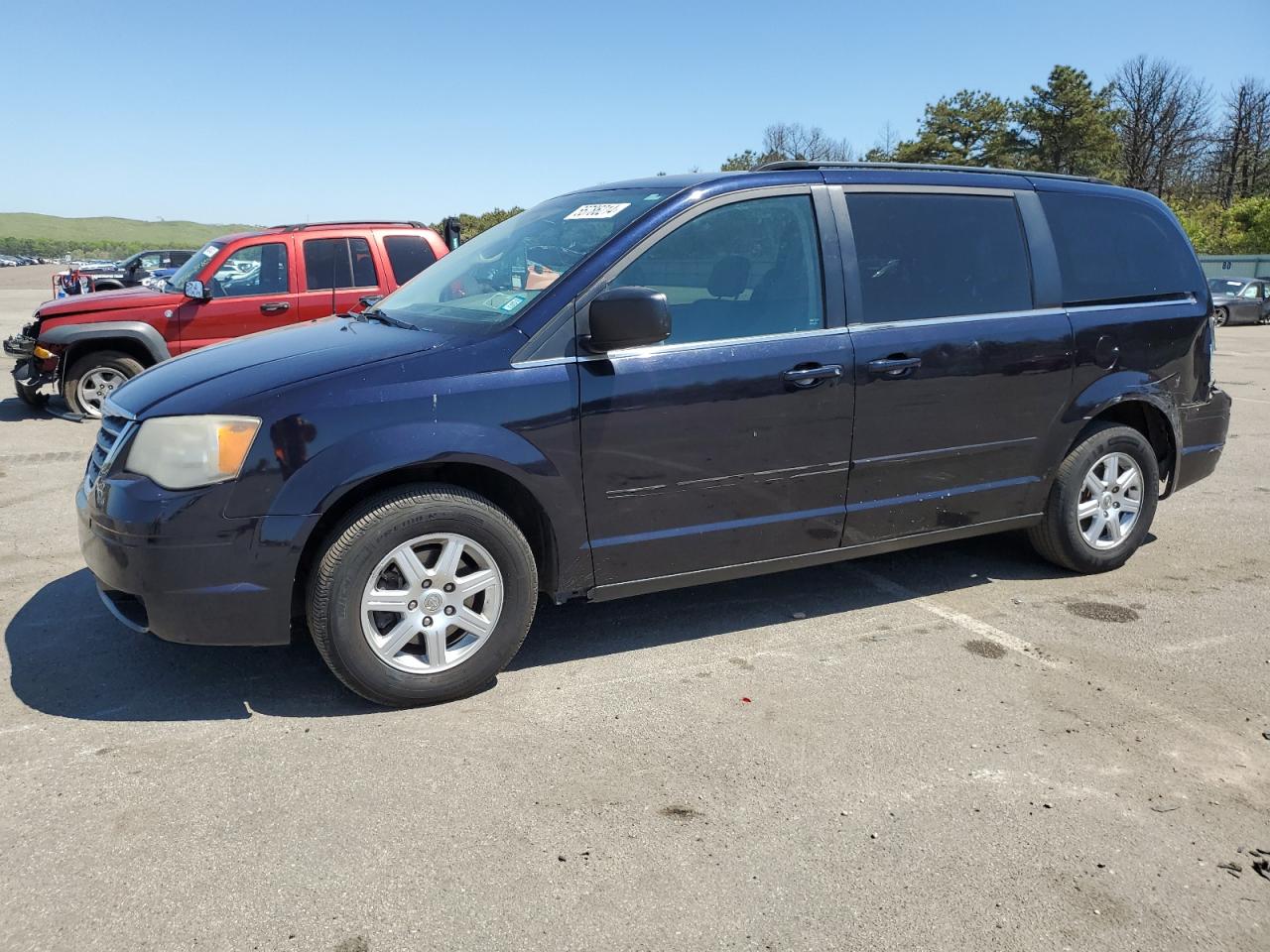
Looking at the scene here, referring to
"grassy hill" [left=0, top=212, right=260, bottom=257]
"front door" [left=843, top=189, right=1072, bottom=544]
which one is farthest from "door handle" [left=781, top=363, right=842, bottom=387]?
"grassy hill" [left=0, top=212, right=260, bottom=257]

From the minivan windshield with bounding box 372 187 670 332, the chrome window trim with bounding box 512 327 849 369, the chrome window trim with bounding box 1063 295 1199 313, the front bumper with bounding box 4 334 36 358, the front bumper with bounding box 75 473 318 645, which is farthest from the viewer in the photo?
the front bumper with bounding box 4 334 36 358

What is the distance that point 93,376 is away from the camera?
9.81 meters

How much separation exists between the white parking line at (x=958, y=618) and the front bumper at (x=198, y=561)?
289 cm

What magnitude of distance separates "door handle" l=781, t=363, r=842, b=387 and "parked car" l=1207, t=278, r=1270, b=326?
25.6 meters

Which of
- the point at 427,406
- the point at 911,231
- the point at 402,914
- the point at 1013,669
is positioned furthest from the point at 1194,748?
the point at 427,406

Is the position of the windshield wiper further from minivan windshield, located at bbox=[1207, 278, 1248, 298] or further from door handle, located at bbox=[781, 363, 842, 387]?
minivan windshield, located at bbox=[1207, 278, 1248, 298]

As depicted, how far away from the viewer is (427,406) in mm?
3469

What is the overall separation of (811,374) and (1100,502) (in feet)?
6.79

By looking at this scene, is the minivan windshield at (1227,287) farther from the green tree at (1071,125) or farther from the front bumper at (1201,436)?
the green tree at (1071,125)

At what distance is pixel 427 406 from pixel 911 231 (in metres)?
2.40

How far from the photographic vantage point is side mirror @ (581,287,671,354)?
357cm

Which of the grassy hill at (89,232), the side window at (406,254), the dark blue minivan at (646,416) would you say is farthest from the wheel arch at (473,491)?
the grassy hill at (89,232)

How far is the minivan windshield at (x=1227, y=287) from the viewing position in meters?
25.7

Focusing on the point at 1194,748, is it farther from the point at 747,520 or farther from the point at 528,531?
the point at 528,531
